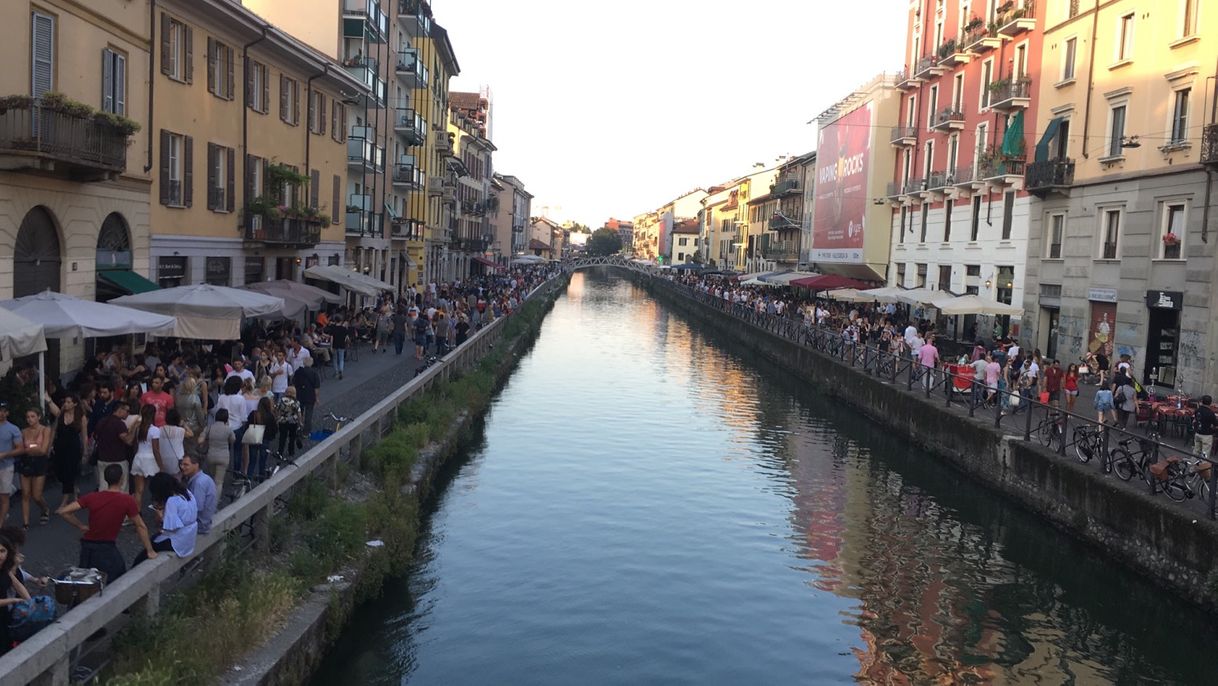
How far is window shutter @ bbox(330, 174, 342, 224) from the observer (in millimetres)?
33812

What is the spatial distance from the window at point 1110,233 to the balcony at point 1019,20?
8818 millimetres

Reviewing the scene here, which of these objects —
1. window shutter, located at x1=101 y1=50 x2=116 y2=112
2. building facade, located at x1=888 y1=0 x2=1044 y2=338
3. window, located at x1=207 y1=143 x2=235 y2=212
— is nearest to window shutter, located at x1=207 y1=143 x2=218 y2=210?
window, located at x1=207 y1=143 x2=235 y2=212

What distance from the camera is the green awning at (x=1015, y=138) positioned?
33.2 metres

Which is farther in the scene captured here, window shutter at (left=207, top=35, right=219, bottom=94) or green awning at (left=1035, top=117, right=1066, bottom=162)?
green awning at (left=1035, top=117, right=1066, bottom=162)

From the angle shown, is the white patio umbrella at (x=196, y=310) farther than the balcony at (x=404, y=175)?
No

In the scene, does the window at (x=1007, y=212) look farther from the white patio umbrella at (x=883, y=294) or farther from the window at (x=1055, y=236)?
the white patio umbrella at (x=883, y=294)

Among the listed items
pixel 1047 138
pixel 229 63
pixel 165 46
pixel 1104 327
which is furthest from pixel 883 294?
pixel 165 46

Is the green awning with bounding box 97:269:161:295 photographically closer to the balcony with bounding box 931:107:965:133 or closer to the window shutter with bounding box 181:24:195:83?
the window shutter with bounding box 181:24:195:83

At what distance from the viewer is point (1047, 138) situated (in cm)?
3075

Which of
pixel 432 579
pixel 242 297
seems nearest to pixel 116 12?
pixel 242 297

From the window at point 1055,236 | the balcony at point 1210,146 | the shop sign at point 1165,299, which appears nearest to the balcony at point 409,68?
the window at point 1055,236

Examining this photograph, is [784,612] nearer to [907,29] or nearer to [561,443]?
[561,443]

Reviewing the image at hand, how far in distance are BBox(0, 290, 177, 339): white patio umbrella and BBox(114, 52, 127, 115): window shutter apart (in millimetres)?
6604

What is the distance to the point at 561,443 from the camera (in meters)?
22.9
